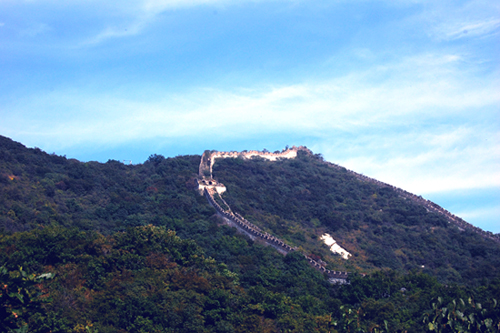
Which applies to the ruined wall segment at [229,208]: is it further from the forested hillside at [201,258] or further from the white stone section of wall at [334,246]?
the white stone section of wall at [334,246]

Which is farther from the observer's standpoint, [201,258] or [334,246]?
[334,246]

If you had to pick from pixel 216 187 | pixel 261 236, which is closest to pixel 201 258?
pixel 261 236

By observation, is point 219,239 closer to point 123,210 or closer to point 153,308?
point 123,210

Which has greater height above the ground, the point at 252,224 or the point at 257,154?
the point at 257,154

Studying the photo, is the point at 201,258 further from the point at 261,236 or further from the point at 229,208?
the point at 229,208

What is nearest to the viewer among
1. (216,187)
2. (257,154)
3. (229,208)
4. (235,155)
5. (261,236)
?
(261,236)

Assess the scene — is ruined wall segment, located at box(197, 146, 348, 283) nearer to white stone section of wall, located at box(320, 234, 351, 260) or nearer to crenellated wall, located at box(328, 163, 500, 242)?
white stone section of wall, located at box(320, 234, 351, 260)
